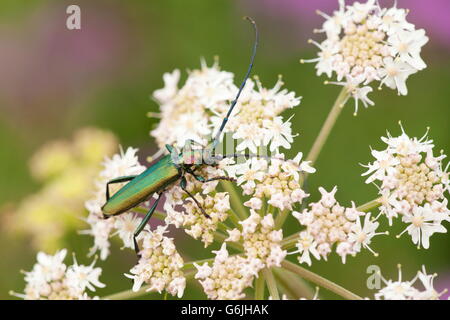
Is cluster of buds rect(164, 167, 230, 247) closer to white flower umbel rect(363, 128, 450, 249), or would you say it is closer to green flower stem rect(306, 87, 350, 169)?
green flower stem rect(306, 87, 350, 169)

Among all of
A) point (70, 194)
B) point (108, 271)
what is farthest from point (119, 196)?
point (108, 271)

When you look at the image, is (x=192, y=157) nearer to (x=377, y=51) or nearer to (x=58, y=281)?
(x=58, y=281)

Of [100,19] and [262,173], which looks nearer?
[262,173]

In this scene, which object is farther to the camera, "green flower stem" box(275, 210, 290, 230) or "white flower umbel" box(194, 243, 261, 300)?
"green flower stem" box(275, 210, 290, 230)

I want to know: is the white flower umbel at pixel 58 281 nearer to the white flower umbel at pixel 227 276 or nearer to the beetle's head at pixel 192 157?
the white flower umbel at pixel 227 276

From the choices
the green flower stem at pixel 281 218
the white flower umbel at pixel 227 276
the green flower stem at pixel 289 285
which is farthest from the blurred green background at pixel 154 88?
the white flower umbel at pixel 227 276

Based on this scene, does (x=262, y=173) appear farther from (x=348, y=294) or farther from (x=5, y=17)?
(x=5, y=17)

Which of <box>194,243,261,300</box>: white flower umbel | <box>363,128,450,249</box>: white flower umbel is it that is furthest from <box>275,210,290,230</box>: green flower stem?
<box>363,128,450,249</box>: white flower umbel
